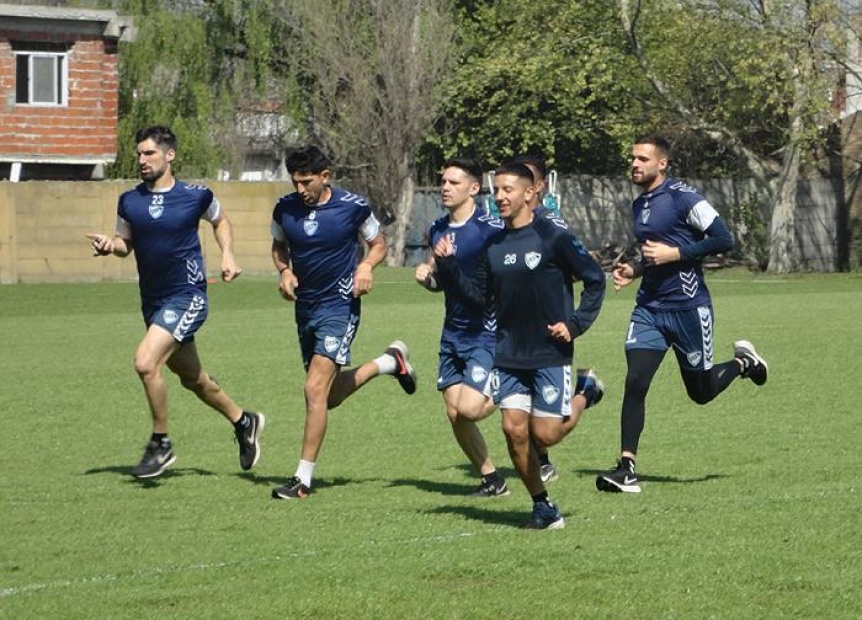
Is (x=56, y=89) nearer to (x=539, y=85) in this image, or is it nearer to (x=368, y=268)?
(x=539, y=85)

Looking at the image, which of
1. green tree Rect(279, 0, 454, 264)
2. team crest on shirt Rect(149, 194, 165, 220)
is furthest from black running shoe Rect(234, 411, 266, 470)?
green tree Rect(279, 0, 454, 264)

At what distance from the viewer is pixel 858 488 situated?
1002cm

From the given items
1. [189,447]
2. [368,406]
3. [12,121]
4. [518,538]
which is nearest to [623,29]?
[12,121]

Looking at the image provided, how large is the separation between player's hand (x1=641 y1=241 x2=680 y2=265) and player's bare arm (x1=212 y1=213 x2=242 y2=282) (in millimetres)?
2584

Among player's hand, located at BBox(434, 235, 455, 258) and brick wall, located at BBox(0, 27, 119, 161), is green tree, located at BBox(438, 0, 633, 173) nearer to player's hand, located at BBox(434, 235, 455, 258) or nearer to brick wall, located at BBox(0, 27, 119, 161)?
brick wall, located at BBox(0, 27, 119, 161)

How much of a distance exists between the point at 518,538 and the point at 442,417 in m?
5.99

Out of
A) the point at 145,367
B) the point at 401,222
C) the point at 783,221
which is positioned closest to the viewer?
the point at 145,367

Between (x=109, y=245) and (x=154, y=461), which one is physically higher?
(x=109, y=245)

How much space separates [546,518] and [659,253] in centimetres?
226

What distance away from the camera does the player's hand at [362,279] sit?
10391mm

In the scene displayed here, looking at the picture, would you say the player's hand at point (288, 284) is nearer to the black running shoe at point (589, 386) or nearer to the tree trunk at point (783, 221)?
the black running shoe at point (589, 386)

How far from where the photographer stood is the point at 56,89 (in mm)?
42375

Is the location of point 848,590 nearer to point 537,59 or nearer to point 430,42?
point 537,59

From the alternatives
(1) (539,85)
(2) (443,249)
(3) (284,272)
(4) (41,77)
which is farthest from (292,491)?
(1) (539,85)
